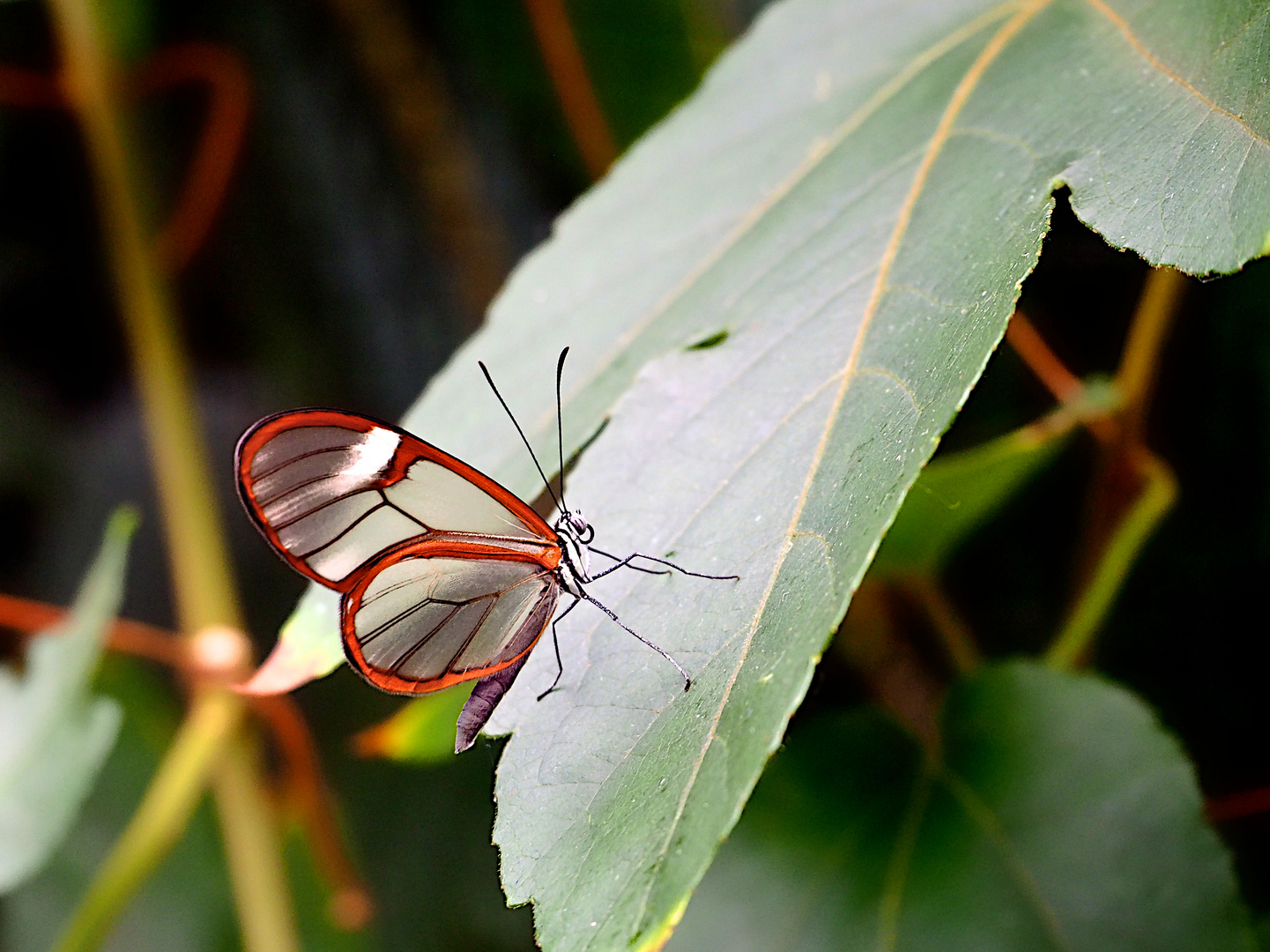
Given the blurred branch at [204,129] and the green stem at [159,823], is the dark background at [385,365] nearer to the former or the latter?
the blurred branch at [204,129]

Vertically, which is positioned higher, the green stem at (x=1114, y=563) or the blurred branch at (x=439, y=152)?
the blurred branch at (x=439, y=152)

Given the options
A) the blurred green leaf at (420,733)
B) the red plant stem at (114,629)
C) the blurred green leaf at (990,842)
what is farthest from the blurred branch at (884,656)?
the red plant stem at (114,629)

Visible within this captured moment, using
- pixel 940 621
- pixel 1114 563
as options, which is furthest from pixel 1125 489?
pixel 940 621

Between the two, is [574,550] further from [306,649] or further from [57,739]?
[57,739]

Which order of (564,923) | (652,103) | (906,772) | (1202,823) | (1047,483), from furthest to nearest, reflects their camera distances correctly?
(652,103) < (1047,483) < (906,772) < (1202,823) < (564,923)

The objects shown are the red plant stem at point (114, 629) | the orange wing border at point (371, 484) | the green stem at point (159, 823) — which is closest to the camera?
the orange wing border at point (371, 484)

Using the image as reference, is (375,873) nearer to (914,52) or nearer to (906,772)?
(906,772)

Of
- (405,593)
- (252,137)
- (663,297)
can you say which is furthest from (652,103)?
(405,593)
